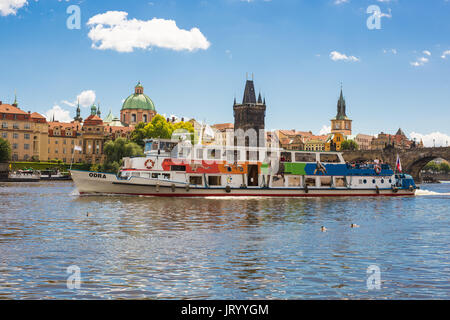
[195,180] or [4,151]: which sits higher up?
[4,151]

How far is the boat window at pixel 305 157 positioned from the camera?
57.5 m

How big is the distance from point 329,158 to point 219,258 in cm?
4606

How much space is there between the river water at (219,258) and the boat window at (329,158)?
28837mm

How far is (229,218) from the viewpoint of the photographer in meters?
30.3

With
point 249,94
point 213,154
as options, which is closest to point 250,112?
point 249,94

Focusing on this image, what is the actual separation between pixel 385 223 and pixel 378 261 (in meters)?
13.5

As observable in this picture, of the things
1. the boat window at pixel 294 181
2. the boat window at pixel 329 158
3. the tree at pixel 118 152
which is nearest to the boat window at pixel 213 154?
the boat window at pixel 294 181

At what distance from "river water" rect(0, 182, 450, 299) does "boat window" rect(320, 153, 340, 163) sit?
28.8 metres

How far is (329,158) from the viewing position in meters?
61.1

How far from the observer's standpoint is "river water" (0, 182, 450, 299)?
12938 millimetres

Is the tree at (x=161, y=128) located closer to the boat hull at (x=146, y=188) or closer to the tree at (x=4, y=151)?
the tree at (x=4, y=151)

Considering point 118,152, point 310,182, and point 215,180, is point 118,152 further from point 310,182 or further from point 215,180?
point 310,182

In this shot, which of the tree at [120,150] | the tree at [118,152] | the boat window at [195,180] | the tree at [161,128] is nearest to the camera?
the boat window at [195,180]
